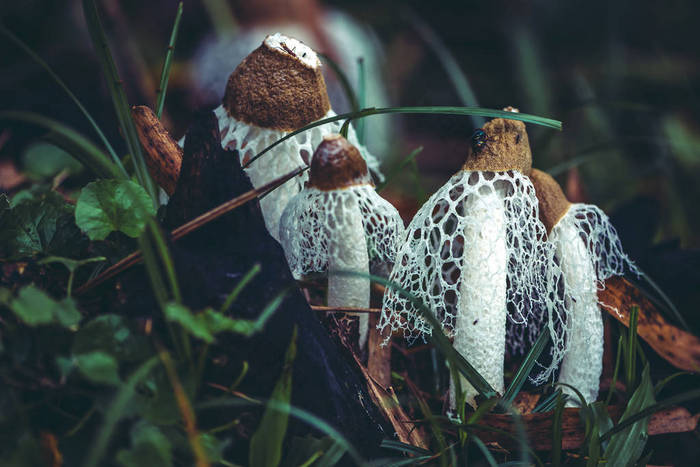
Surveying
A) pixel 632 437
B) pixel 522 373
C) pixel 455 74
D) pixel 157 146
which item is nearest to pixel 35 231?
pixel 157 146

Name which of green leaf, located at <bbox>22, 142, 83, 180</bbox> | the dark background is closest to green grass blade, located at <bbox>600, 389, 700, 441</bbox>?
the dark background

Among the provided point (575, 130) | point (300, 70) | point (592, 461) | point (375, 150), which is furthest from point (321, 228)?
point (575, 130)

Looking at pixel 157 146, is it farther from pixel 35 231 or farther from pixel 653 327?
pixel 653 327

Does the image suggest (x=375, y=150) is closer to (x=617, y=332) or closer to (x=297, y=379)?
(x=617, y=332)

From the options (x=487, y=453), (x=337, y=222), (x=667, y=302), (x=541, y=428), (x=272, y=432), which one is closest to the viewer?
(x=272, y=432)

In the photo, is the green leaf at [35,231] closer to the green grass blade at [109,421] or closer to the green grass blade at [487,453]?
the green grass blade at [109,421]
